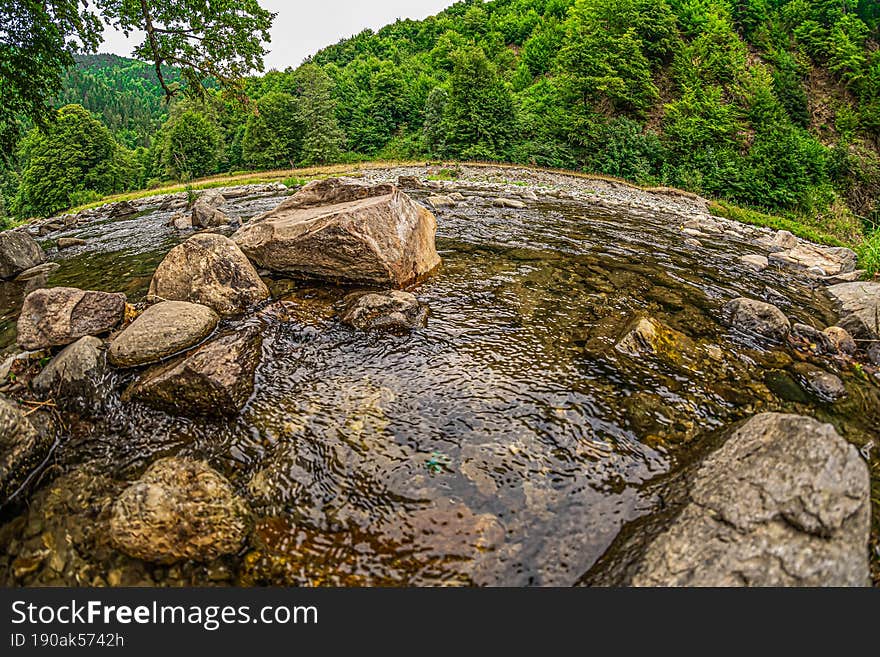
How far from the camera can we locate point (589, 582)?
305 cm

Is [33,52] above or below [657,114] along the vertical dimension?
above

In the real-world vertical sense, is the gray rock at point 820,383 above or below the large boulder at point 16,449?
below

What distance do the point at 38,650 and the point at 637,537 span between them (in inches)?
173

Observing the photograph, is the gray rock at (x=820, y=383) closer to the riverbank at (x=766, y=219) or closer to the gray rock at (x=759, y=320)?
the gray rock at (x=759, y=320)

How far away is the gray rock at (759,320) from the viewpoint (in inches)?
268

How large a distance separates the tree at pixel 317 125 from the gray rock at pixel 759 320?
54186 millimetres

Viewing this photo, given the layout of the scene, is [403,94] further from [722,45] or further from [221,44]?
[221,44]

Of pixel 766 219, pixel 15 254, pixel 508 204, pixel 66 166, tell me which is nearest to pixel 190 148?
pixel 66 166

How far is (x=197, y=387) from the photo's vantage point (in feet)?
15.8

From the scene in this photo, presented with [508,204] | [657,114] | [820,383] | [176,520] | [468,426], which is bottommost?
[820,383]

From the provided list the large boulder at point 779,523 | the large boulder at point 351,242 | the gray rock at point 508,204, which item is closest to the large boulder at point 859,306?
the large boulder at point 779,523

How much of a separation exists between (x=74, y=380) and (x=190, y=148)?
66890mm

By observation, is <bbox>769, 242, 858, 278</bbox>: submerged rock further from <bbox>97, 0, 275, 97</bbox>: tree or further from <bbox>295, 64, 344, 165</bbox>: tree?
<bbox>295, 64, 344, 165</bbox>: tree

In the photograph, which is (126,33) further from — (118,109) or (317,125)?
(118,109)
